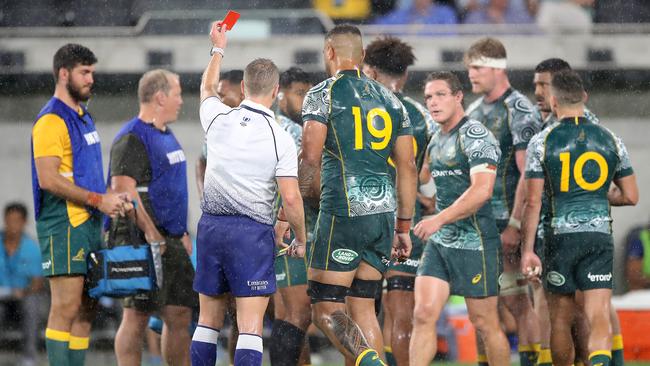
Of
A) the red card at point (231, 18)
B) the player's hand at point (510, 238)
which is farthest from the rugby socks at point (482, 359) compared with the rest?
the red card at point (231, 18)

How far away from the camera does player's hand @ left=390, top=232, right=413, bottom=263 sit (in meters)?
6.97

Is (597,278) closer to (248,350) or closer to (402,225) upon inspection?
(402,225)

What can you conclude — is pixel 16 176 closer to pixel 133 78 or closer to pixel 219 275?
pixel 133 78

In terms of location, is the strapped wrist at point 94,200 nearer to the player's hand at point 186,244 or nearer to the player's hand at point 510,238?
the player's hand at point 186,244

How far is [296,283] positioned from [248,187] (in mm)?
1356

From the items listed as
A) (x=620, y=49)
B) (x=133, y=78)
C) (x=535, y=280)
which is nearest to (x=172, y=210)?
(x=535, y=280)

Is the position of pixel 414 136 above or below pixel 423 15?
below

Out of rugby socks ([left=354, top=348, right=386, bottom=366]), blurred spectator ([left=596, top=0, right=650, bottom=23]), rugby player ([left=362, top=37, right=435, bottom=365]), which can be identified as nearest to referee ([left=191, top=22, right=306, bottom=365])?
rugby socks ([left=354, top=348, right=386, bottom=366])

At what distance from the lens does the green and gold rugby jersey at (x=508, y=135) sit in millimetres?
8336

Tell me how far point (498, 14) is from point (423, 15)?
1.02 metres

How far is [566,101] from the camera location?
24.7ft

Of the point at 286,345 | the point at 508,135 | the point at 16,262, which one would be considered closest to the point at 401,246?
the point at 286,345

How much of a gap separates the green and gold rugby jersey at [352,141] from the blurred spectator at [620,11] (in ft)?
29.5

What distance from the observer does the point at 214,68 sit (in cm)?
671
